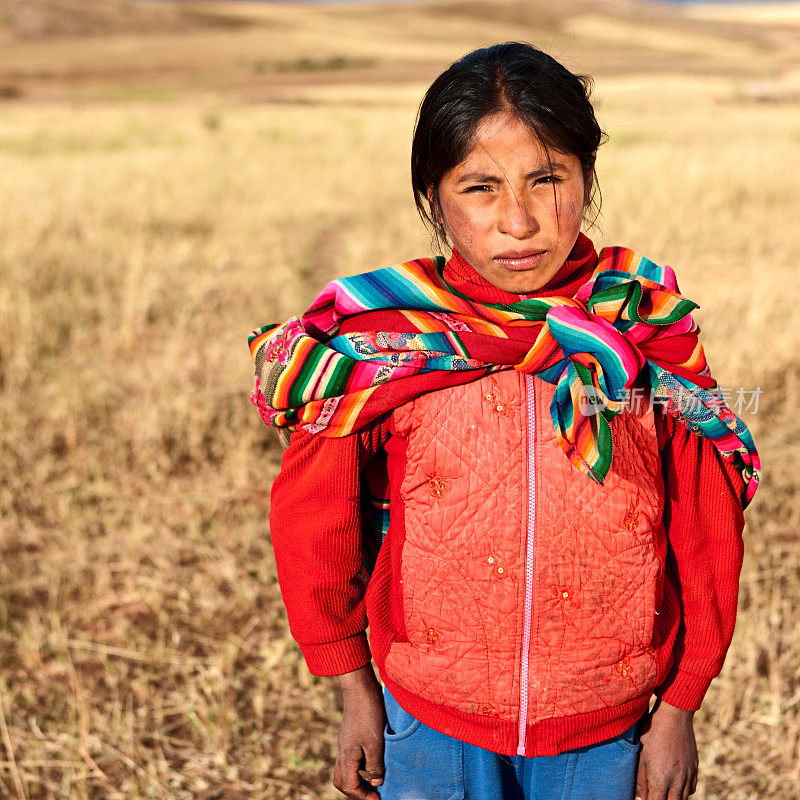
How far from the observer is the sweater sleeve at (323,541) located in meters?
1.22

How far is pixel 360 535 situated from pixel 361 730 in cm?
34

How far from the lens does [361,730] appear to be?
1.32 meters

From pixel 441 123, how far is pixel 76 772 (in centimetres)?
197

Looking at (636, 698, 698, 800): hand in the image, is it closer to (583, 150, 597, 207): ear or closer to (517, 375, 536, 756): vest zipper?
(517, 375, 536, 756): vest zipper

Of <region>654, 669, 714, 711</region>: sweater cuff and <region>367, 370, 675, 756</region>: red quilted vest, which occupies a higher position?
<region>367, 370, 675, 756</region>: red quilted vest

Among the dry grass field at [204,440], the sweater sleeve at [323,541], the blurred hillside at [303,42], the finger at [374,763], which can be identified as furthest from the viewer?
the blurred hillside at [303,42]

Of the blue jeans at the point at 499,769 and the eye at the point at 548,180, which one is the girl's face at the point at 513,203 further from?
the blue jeans at the point at 499,769

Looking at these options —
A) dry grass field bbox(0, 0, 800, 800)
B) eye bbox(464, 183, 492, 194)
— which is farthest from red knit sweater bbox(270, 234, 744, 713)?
dry grass field bbox(0, 0, 800, 800)

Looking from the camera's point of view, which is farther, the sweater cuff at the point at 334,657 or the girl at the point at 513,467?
→ the sweater cuff at the point at 334,657

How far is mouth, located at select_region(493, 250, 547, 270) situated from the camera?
3.80 ft

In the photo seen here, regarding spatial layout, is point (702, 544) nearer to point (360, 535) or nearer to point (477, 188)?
point (360, 535)

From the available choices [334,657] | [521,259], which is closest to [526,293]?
[521,259]

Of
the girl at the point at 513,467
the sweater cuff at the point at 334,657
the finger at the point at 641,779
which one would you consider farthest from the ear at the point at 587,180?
the finger at the point at 641,779

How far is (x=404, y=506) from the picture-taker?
1.26 meters
